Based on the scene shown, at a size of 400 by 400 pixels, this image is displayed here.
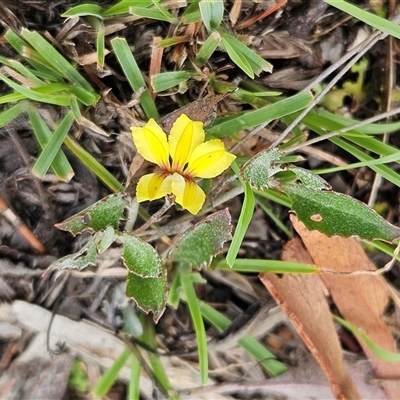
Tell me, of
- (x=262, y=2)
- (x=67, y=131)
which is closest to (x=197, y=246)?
(x=67, y=131)

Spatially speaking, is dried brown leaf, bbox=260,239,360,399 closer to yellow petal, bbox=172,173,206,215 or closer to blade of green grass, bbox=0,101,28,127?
yellow petal, bbox=172,173,206,215

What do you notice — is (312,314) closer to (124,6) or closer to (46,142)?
(46,142)

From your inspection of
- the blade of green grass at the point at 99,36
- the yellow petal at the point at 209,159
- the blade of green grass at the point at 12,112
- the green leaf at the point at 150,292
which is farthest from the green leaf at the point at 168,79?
the green leaf at the point at 150,292

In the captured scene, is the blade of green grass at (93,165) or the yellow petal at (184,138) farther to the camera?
the blade of green grass at (93,165)

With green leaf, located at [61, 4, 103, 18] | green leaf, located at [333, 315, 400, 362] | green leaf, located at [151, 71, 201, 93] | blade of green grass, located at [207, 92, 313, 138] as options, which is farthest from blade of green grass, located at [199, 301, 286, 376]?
green leaf, located at [61, 4, 103, 18]

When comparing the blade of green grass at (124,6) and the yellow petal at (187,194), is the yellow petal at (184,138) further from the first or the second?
the blade of green grass at (124,6)

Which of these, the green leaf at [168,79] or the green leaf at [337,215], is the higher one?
the green leaf at [168,79]

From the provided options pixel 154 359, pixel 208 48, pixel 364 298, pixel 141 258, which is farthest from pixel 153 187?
pixel 364 298

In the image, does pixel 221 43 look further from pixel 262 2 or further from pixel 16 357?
pixel 16 357
